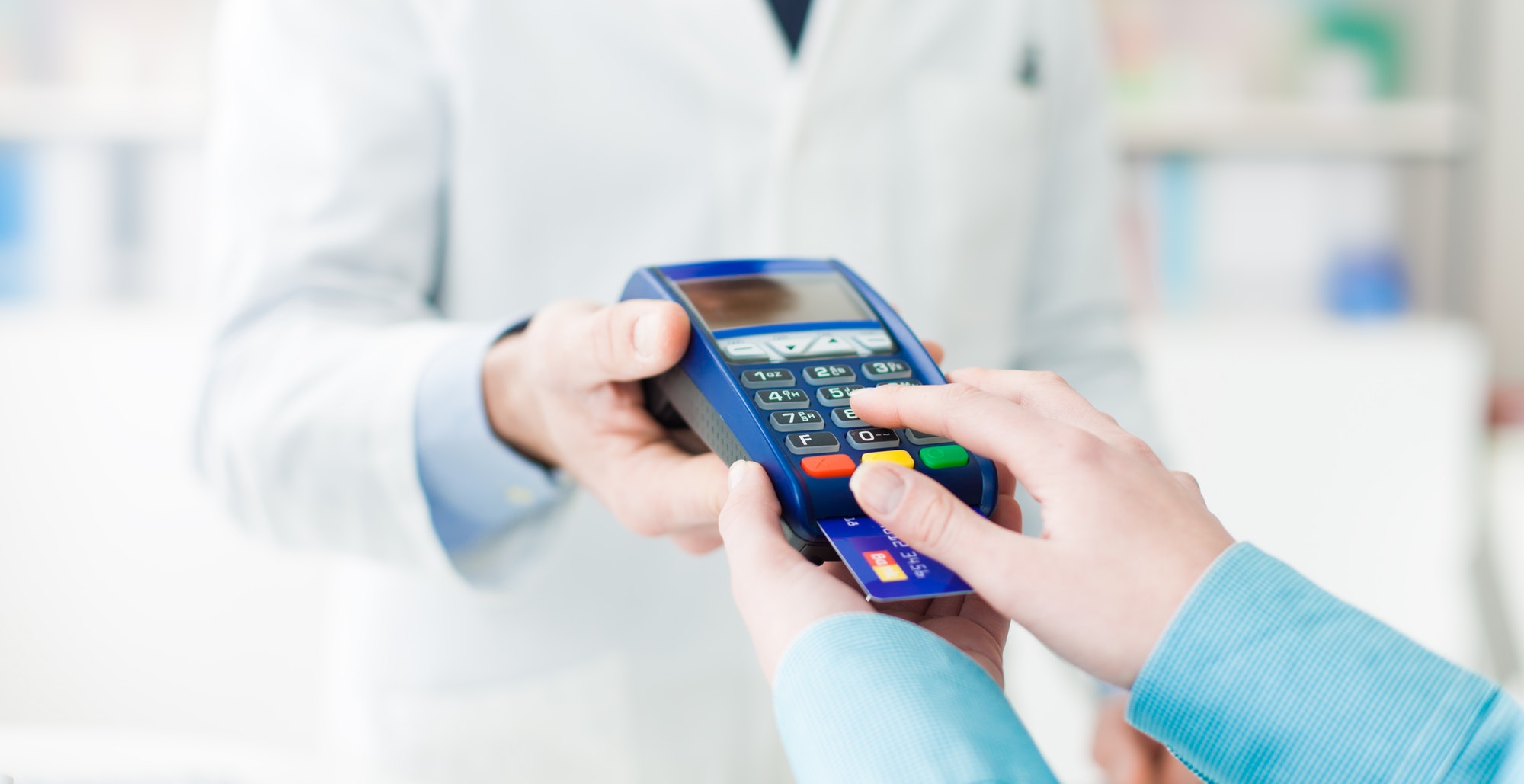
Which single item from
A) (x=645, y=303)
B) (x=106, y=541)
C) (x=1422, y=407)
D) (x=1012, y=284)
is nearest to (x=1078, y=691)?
(x=1012, y=284)

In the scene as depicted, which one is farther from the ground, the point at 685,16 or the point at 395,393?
the point at 685,16

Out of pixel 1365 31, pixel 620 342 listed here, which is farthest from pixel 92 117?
pixel 1365 31

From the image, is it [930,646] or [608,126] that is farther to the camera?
[608,126]

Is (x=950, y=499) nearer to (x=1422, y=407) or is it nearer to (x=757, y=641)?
(x=757, y=641)

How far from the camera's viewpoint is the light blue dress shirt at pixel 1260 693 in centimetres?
21

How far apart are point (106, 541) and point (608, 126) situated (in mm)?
832

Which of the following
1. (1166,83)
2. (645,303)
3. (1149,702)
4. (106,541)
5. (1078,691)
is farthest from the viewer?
(1166,83)

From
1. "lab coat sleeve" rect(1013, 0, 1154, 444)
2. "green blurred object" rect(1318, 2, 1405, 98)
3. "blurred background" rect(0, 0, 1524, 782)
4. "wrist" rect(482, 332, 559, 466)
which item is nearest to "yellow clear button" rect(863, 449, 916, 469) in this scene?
"wrist" rect(482, 332, 559, 466)

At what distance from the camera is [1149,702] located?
22 centimetres

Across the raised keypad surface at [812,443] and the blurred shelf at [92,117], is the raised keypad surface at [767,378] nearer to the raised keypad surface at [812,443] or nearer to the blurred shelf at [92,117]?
the raised keypad surface at [812,443]

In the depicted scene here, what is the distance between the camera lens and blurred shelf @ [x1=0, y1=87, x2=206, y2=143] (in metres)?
1.11

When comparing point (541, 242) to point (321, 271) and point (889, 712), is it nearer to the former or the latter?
point (321, 271)

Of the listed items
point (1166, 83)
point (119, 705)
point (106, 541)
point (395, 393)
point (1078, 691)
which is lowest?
point (119, 705)

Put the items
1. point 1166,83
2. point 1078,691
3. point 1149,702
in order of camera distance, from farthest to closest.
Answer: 1. point 1166,83
2. point 1078,691
3. point 1149,702
